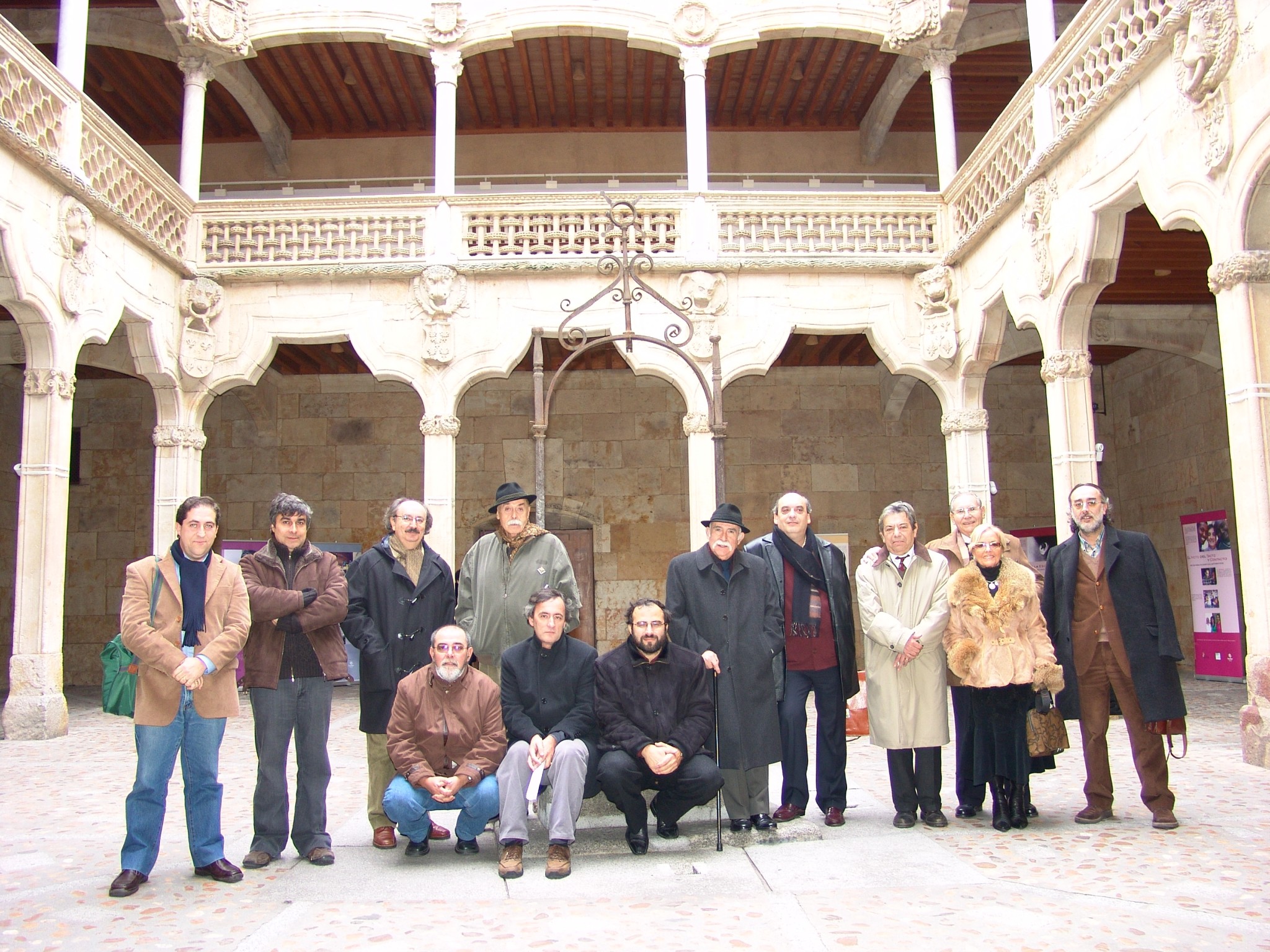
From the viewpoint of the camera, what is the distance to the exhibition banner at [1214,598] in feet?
38.3

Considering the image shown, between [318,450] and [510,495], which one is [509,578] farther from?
[318,450]

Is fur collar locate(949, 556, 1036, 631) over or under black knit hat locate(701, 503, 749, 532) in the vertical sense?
under

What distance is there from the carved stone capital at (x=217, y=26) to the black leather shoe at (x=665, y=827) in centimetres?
972

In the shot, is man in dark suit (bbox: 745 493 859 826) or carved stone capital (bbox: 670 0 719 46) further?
carved stone capital (bbox: 670 0 719 46)

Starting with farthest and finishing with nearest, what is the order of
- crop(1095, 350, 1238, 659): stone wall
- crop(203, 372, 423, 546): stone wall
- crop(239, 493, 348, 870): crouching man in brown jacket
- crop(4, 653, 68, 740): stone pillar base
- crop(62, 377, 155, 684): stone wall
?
crop(203, 372, 423, 546): stone wall, crop(62, 377, 155, 684): stone wall, crop(1095, 350, 1238, 659): stone wall, crop(4, 653, 68, 740): stone pillar base, crop(239, 493, 348, 870): crouching man in brown jacket

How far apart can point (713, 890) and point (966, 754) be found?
5.53ft

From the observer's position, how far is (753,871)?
4.26 m

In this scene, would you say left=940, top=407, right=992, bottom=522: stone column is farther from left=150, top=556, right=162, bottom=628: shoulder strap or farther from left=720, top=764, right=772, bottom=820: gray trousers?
left=150, top=556, right=162, bottom=628: shoulder strap

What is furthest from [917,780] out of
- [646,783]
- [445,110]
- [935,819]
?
[445,110]

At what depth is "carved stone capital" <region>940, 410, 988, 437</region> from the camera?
35.7 ft

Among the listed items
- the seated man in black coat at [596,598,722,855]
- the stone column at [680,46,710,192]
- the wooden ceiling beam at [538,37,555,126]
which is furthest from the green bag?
the wooden ceiling beam at [538,37,555,126]

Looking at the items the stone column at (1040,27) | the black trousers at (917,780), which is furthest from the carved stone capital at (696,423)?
the black trousers at (917,780)

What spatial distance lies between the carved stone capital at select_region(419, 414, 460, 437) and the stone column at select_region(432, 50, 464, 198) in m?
2.46

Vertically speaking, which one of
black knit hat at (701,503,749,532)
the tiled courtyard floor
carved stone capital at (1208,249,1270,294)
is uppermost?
carved stone capital at (1208,249,1270,294)
